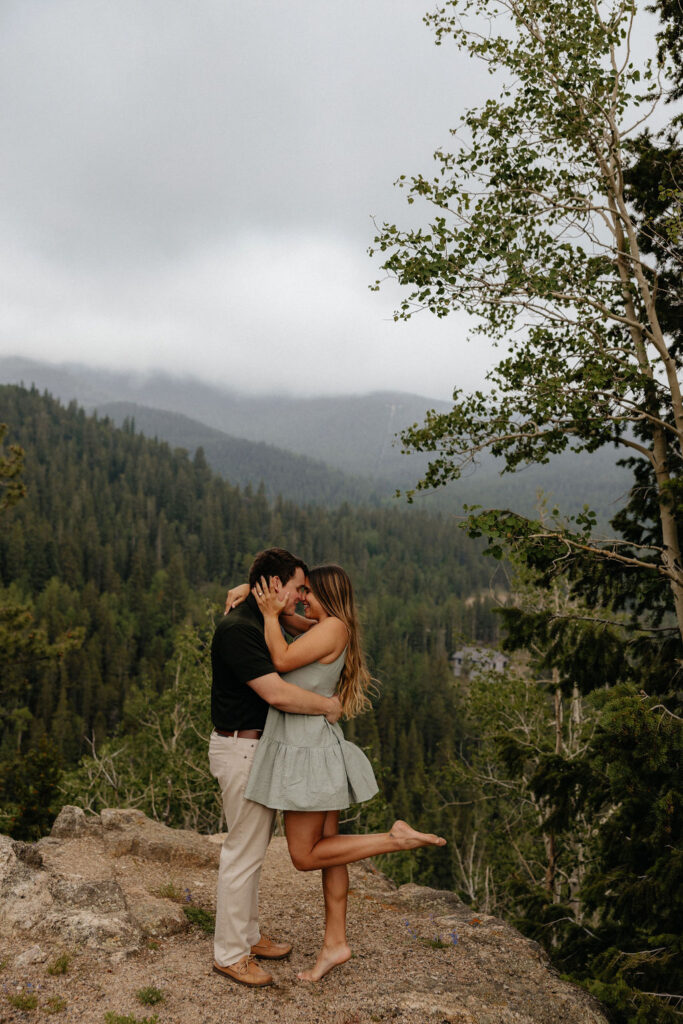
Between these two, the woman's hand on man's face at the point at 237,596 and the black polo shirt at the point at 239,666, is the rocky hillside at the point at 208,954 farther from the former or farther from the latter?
the woman's hand on man's face at the point at 237,596

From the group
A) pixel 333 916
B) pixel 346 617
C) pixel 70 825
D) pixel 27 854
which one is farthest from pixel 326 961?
pixel 70 825

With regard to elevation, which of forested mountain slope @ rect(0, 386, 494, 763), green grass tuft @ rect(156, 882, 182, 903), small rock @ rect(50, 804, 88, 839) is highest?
green grass tuft @ rect(156, 882, 182, 903)

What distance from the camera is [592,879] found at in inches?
239

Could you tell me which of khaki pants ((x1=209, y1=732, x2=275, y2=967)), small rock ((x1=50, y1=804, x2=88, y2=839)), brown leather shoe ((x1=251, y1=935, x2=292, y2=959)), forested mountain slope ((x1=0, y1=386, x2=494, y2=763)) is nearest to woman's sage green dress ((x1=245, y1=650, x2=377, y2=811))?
khaki pants ((x1=209, y1=732, x2=275, y2=967))

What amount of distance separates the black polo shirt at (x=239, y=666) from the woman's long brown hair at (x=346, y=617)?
450mm

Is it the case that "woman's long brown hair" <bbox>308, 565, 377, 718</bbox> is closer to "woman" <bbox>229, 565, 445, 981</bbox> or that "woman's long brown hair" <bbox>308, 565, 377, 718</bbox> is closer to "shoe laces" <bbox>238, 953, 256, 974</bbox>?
"woman" <bbox>229, 565, 445, 981</bbox>

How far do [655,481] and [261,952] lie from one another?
5590 mm

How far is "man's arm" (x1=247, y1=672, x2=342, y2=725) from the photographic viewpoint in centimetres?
398

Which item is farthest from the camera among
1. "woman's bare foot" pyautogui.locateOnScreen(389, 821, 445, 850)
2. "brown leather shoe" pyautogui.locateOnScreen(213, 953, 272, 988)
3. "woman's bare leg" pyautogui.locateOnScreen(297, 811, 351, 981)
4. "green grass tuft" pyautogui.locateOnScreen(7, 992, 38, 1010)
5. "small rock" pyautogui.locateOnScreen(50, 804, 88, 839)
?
"small rock" pyautogui.locateOnScreen(50, 804, 88, 839)

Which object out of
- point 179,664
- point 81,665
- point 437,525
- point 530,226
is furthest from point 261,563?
point 437,525

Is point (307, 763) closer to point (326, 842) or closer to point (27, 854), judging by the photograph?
point (326, 842)

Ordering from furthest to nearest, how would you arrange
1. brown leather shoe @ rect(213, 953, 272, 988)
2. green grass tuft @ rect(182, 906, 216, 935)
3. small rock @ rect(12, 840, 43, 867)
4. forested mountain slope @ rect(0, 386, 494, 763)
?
forested mountain slope @ rect(0, 386, 494, 763) < small rock @ rect(12, 840, 43, 867) < green grass tuft @ rect(182, 906, 216, 935) < brown leather shoe @ rect(213, 953, 272, 988)

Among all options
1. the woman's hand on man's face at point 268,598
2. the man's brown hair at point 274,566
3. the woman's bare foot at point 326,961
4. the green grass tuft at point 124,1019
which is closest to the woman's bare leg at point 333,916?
the woman's bare foot at point 326,961

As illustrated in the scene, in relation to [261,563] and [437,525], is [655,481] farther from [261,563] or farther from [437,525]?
[437,525]
